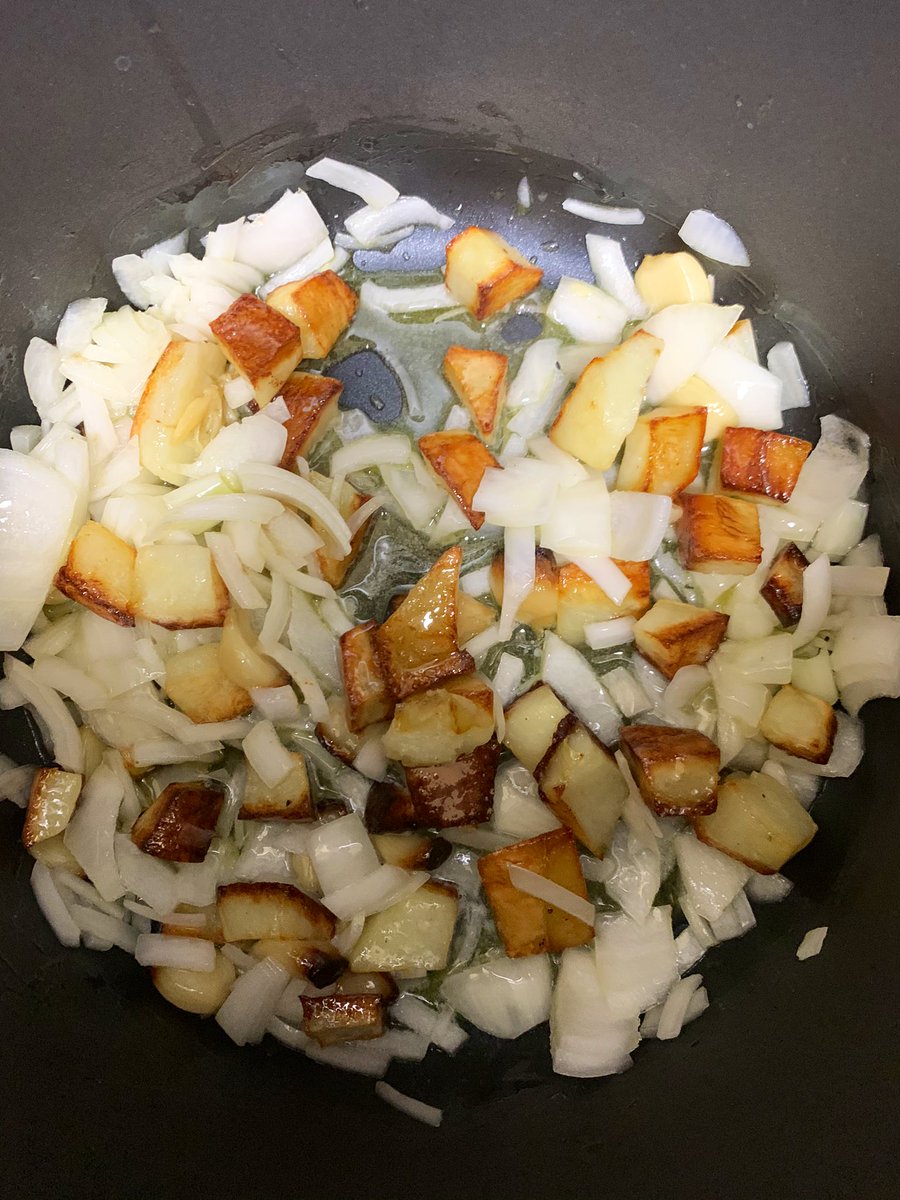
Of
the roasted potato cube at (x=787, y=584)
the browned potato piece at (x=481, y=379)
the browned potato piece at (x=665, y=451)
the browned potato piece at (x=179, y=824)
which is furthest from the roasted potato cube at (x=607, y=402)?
the browned potato piece at (x=179, y=824)

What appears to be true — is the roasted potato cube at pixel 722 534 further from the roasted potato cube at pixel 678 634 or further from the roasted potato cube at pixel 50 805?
the roasted potato cube at pixel 50 805

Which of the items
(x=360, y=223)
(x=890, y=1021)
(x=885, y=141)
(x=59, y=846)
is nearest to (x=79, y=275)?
(x=360, y=223)

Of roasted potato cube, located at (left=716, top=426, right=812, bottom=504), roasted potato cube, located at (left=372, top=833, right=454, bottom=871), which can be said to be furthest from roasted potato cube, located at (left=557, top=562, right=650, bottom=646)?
roasted potato cube, located at (left=372, top=833, right=454, bottom=871)

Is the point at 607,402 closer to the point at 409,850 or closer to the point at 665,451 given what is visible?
the point at 665,451

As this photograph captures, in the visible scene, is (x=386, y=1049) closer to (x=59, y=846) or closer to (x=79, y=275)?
(x=59, y=846)

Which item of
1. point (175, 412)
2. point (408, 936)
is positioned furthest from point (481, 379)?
point (408, 936)

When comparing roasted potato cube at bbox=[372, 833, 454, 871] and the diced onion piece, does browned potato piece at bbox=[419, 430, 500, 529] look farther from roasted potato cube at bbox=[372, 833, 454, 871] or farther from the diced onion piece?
the diced onion piece
